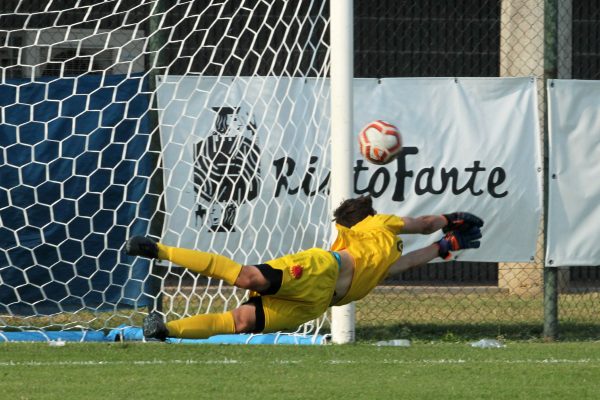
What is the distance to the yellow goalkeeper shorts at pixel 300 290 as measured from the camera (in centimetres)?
738

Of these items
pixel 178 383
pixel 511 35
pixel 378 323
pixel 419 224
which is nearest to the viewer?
pixel 178 383

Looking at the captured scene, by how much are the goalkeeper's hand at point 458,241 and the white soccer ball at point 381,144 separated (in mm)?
759

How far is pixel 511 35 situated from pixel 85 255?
5.33 metres

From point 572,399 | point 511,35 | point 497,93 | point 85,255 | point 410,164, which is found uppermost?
point 511,35

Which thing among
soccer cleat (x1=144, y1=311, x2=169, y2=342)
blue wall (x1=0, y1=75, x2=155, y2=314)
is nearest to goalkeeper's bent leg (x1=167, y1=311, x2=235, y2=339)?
soccer cleat (x1=144, y1=311, x2=169, y2=342)

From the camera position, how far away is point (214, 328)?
731 centimetres

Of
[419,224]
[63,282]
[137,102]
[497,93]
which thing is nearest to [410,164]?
[497,93]

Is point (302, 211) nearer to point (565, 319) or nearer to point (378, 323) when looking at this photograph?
point (378, 323)

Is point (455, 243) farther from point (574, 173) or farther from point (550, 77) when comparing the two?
point (550, 77)

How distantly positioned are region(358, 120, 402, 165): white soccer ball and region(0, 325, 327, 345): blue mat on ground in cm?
157

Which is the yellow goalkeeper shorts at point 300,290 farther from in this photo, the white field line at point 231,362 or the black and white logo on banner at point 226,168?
the black and white logo on banner at point 226,168

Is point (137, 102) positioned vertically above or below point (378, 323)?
above

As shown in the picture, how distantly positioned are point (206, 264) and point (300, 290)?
0.65 m

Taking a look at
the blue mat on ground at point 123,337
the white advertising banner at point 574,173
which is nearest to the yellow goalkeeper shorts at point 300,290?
the blue mat on ground at point 123,337
